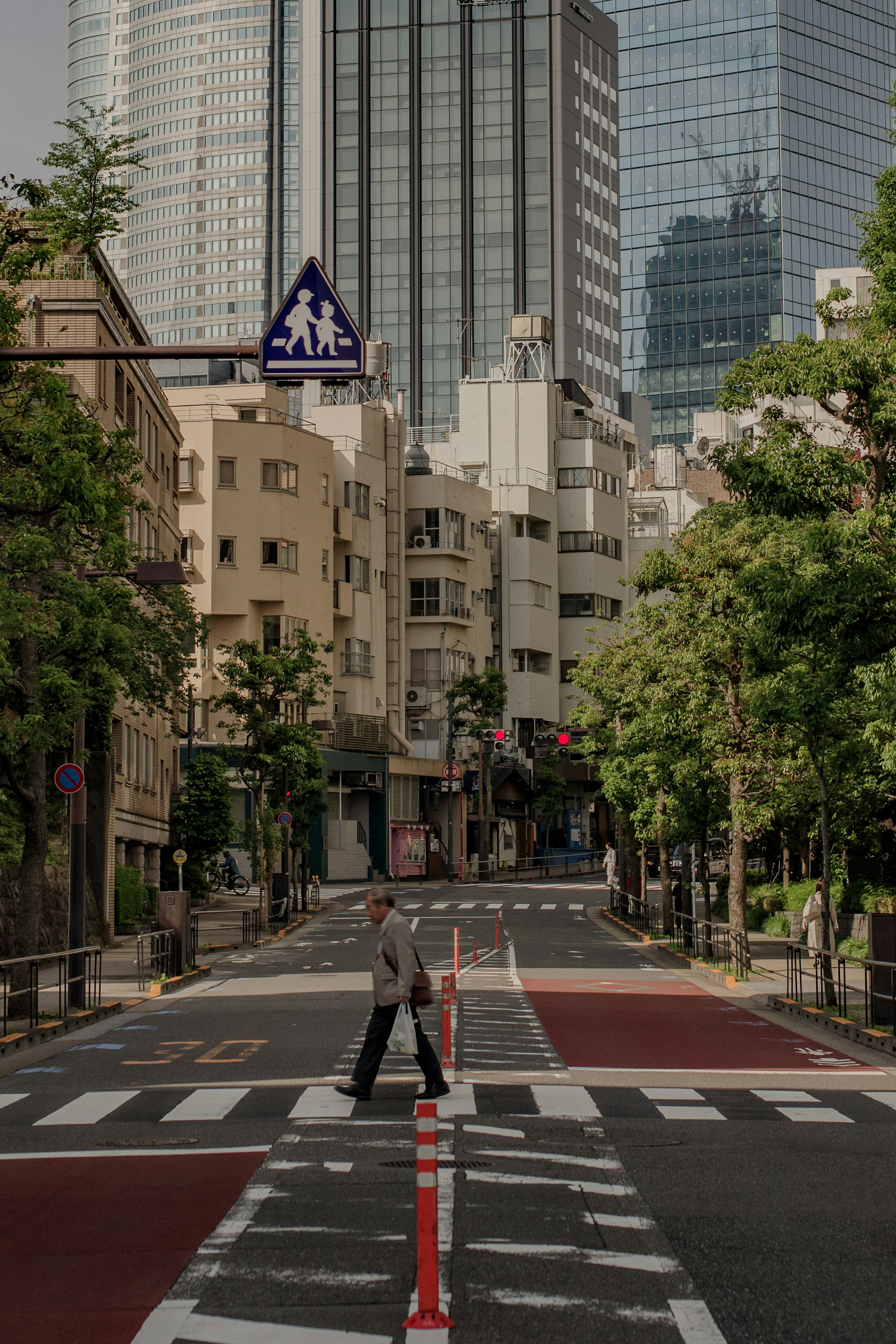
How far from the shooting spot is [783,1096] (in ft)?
47.6

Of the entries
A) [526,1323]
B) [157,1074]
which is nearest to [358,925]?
[157,1074]

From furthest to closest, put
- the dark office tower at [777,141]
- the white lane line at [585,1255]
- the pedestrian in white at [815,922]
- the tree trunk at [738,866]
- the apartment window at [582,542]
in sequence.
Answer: the dark office tower at [777,141] < the apartment window at [582,542] < the tree trunk at [738,866] < the pedestrian in white at [815,922] < the white lane line at [585,1255]

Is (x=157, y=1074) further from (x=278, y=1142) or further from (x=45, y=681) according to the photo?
(x=45, y=681)

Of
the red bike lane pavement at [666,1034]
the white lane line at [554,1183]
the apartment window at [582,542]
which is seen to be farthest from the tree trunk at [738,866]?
the apartment window at [582,542]

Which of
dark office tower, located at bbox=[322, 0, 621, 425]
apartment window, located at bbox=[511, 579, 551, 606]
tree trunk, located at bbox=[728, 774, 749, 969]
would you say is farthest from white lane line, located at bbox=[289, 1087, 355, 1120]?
dark office tower, located at bbox=[322, 0, 621, 425]

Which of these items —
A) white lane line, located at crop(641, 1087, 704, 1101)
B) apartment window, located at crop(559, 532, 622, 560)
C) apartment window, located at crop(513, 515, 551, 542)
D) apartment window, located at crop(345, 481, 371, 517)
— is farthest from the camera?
apartment window, located at crop(559, 532, 622, 560)

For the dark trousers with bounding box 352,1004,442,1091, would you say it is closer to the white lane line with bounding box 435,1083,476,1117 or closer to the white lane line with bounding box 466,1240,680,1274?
the white lane line with bounding box 435,1083,476,1117

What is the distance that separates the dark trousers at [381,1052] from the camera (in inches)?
521

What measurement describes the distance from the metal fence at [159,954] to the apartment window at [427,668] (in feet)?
222

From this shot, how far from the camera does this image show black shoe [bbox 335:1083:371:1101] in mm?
13523

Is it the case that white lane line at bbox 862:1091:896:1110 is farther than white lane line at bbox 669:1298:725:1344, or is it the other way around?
white lane line at bbox 862:1091:896:1110

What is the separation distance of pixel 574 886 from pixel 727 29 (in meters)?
151

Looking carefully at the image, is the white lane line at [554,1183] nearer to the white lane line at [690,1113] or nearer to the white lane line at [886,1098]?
the white lane line at [690,1113]

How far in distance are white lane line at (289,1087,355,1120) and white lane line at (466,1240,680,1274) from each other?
4.55 m
